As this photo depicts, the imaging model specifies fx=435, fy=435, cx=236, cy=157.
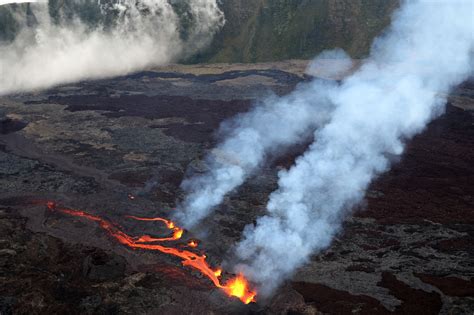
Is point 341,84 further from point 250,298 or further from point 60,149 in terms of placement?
point 250,298

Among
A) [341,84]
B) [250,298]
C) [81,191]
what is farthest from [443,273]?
[341,84]

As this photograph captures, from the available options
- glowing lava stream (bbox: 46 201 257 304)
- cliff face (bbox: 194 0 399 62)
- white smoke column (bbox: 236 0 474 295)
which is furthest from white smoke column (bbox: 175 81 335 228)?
cliff face (bbox: 194 0 399 62)

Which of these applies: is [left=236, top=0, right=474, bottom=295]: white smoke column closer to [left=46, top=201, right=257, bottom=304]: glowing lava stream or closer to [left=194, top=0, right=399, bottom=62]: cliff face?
[left=46, top=201, right=257, bottom=304]: glowing lava stream

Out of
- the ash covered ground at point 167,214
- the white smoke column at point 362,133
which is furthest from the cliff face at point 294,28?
the ash covered ground at point 167,214

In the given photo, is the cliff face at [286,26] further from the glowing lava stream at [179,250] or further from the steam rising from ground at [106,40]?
the glowing lava stream at [179,250]

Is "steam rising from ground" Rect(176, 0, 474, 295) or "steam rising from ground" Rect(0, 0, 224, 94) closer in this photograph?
"steam rising from ground" Rect(176, 0, 474, 295)

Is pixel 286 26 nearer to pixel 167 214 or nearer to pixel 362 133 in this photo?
pixel 362 133

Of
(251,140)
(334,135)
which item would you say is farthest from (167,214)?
(334,135)
